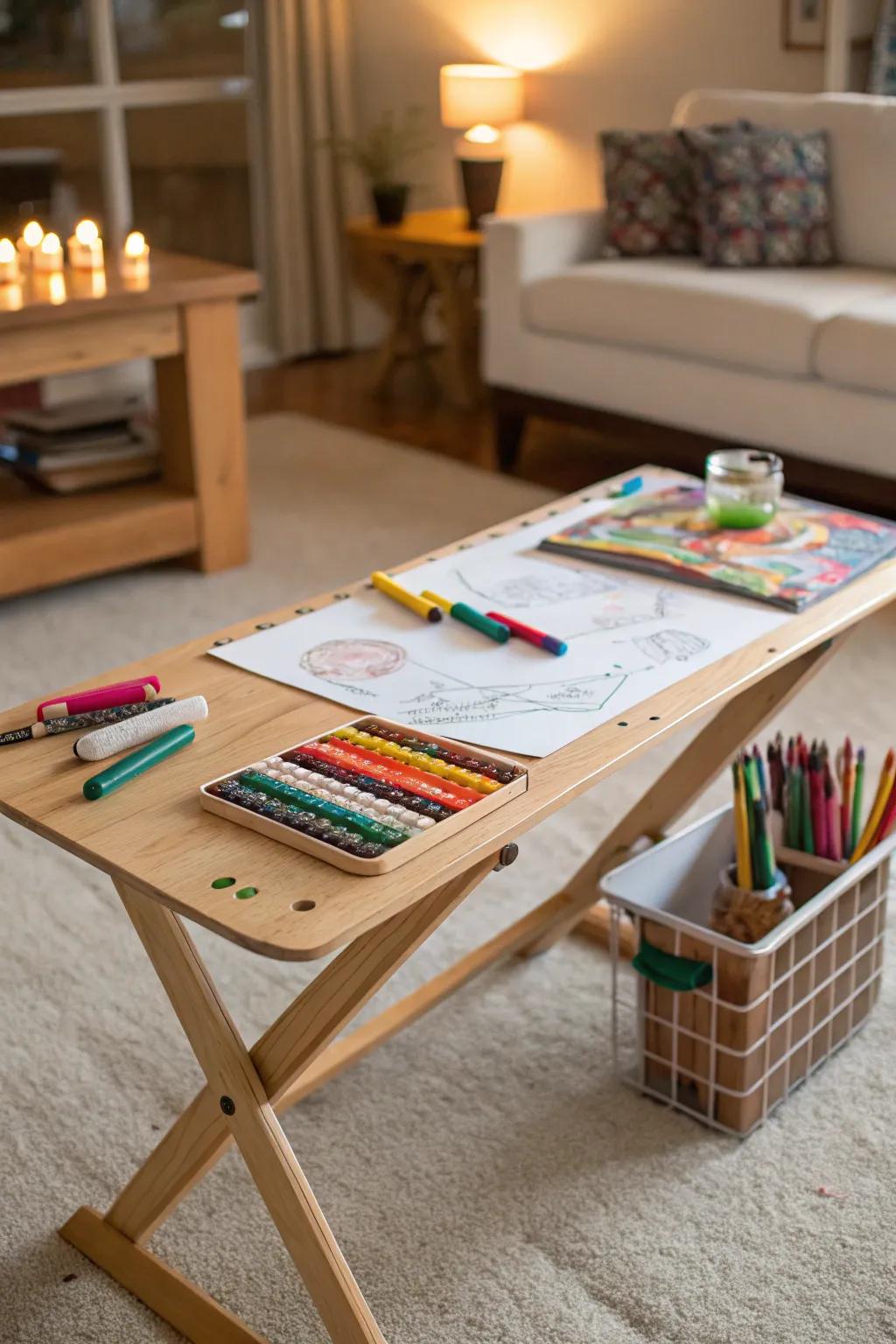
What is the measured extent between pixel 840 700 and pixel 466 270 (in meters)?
2.43

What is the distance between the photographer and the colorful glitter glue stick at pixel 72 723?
137cm

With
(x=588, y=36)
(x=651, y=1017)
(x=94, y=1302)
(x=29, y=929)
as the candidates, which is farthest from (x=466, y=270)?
(x=94, y=1302)

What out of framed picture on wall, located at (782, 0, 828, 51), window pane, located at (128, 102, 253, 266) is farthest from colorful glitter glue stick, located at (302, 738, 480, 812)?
window pane, located at (128, 102, 253, 266)

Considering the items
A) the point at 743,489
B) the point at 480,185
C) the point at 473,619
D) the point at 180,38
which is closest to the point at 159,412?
the point at 480,185

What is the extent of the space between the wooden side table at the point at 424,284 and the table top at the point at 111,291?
1302 millimetres

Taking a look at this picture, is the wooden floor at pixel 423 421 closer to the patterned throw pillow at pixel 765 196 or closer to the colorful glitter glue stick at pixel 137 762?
the patterned throw pillow at pixel 765 196

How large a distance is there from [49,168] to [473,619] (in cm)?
385

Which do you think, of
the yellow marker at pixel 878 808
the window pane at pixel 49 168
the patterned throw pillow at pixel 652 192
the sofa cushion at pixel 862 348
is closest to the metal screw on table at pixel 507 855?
the yellow marker at pixel 878 808

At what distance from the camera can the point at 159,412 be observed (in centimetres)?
339

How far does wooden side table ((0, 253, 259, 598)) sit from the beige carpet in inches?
42.1

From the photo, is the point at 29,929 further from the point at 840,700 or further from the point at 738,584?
the point at 840,700

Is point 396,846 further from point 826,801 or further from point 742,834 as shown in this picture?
point 826,801

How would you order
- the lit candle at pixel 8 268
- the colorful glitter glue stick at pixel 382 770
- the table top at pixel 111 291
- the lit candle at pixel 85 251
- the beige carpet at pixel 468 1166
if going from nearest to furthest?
the colorful glitter glue stick at pixel 382 770, the beige carpet at pixel 468 1166, the table top at pixel 111 291, the lit candle at pixel 8 268, the lit candle at pixel 85 251

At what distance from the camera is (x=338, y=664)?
152 centimetres
